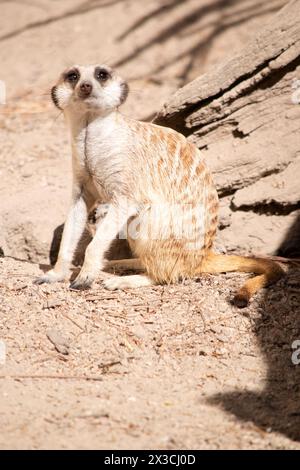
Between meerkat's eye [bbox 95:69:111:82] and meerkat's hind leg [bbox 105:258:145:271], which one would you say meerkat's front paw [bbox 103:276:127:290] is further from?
meerkat's eye [bbox 95:69:111:82]

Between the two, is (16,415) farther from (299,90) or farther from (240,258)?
(299,90)

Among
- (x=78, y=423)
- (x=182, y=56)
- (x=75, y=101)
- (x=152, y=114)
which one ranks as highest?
(x=182, y=56)

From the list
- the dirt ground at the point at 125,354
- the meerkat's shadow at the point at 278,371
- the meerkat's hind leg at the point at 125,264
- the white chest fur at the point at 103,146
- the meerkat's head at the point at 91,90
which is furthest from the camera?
the meerkat's hind leg at the point at 125,264

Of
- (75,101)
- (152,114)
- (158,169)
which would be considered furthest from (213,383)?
(152,114)

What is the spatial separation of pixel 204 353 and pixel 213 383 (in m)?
0.22

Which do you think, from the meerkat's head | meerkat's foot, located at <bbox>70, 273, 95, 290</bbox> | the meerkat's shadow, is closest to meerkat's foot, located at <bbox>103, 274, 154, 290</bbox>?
meerkat's foot, located at <bbox>70, 273, 95, 290</bbox>

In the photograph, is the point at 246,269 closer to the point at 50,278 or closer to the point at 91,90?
the point at 50,278

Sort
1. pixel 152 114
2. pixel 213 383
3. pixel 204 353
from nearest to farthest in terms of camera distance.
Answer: pixel 213 383 → pixel 204 353 → pixel 152 114

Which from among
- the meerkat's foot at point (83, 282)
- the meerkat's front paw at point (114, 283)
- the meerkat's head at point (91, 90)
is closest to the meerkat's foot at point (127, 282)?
the meerkat's front paw at point (114, 283)

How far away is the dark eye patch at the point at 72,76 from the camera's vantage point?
125 inches

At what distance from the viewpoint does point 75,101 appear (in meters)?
3.14

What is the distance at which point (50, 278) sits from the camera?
3.24m

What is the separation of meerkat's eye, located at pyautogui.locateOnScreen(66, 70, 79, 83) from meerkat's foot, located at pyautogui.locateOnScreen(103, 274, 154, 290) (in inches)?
39.4

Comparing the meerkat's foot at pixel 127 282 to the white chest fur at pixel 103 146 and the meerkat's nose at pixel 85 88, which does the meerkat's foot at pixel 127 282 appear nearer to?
the white chest fur at pixel 103 146
